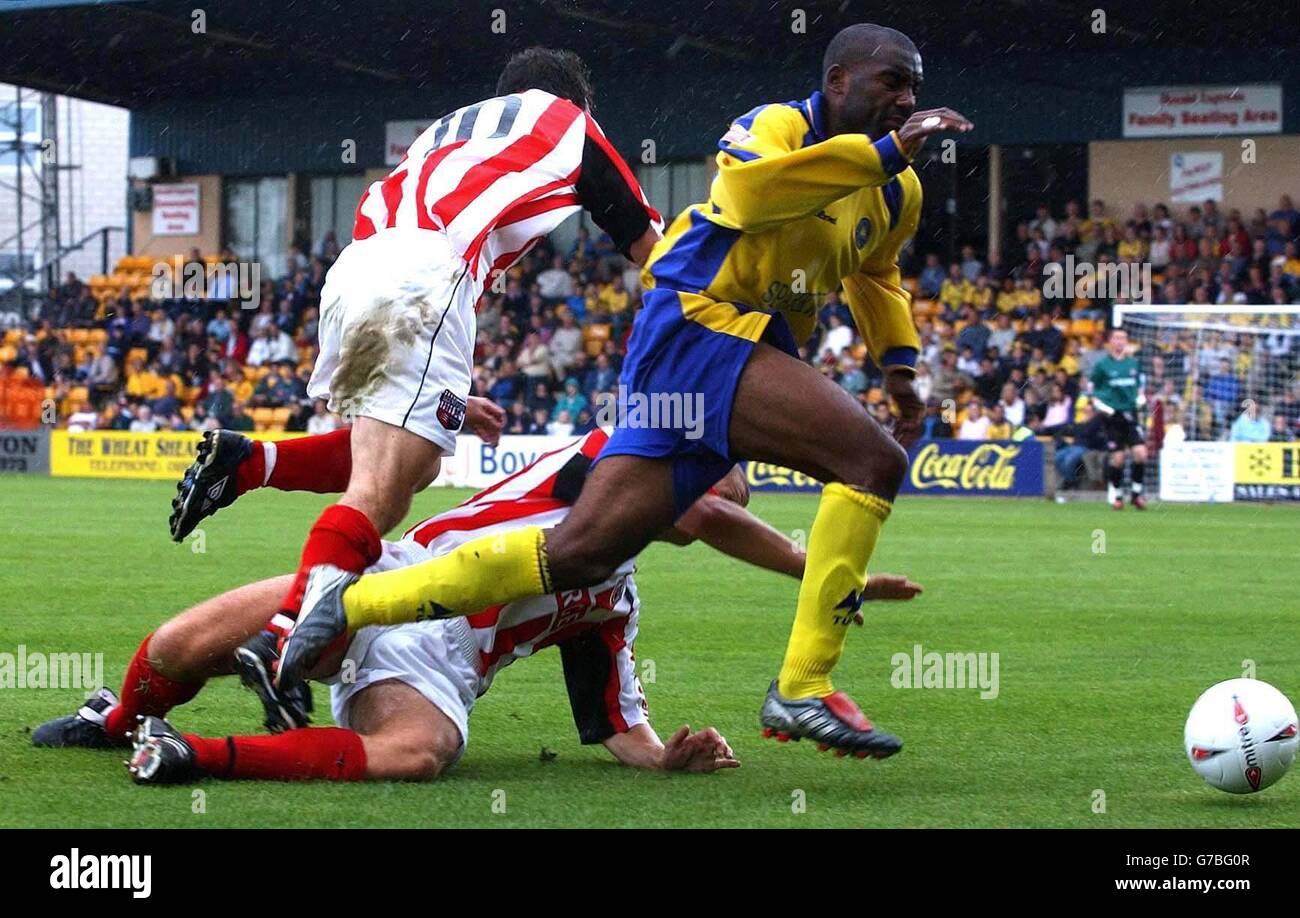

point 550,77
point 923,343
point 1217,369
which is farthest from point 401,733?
point 923,343

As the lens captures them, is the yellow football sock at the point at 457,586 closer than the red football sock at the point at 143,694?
Yes

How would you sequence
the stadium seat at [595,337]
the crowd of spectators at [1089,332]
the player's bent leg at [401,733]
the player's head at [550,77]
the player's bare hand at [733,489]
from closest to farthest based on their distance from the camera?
1. the player's bent leg at [401,733]
2. the player's bare hand at [733,489]
3. the player's head at [550,77]
4. the crowd of spectators at [1089,332]
5. the stadium seat at [595,337]

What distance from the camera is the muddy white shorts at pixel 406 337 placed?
530 cm

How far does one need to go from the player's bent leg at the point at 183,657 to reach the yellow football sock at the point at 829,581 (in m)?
1.43

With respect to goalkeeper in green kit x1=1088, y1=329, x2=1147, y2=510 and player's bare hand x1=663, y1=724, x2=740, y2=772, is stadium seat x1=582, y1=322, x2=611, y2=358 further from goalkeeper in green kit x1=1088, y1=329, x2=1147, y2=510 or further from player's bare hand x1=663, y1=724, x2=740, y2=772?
player's bare hand x1=663, y1=724, x2=740, y2=772

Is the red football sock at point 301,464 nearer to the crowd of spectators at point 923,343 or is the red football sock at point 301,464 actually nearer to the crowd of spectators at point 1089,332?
the crowd of spectators at point 923,343

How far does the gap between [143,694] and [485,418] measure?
4.58 feet

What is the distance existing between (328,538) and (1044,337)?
2108 cm

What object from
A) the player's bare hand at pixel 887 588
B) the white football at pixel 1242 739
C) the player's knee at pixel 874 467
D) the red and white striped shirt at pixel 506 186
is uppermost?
the red and white striped shirt at pixel 506 186

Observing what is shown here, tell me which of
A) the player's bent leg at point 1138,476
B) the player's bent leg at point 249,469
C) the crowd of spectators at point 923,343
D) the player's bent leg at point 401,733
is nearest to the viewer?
the player's bent leg at point 401,733

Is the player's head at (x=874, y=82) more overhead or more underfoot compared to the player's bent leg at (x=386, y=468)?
more overhead

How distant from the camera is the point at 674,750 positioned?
5.03 metres

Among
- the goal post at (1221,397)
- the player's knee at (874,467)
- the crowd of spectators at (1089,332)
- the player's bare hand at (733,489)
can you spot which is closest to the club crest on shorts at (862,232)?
the player's knee at (874,467)
